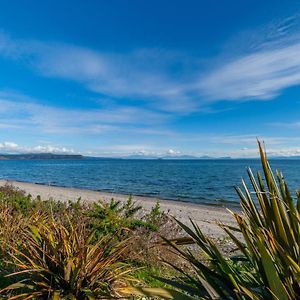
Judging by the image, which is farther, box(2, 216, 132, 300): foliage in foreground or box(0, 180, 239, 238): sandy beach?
box(0, 180, 239, 238): sandy beach

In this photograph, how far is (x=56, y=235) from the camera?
16.2 feet

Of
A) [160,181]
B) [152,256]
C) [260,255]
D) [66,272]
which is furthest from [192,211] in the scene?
[160,181]

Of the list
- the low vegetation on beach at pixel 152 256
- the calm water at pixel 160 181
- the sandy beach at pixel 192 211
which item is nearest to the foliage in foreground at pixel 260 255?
the low vegetation on beach at pixel 152 256

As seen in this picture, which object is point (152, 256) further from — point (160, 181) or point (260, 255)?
point (160, 181)

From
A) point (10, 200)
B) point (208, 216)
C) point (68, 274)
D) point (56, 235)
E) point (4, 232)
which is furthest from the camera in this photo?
point (208, 216)

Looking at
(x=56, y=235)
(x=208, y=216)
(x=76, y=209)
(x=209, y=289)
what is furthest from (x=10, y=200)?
(x=208, y=216)

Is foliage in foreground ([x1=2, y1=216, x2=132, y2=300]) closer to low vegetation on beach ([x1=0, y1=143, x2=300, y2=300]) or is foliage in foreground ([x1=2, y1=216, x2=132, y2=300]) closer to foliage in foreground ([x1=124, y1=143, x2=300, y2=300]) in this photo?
low vegetation on beach ([x1=0, y1=143, x2=300, y2=300])

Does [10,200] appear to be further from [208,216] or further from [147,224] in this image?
[208,216]

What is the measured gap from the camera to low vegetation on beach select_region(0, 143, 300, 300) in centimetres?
207

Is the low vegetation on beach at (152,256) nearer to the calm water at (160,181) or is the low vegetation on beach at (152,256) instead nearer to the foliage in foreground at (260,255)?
the foliage in foreground at (260,255)

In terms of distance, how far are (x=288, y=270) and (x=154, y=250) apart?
15.2 ft

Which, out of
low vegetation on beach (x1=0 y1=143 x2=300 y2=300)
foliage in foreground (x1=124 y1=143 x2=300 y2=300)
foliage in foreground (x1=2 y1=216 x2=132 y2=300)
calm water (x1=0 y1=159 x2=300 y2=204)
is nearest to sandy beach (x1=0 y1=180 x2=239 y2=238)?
calm water (x1=0 y1=159 x2=300 y2=204)

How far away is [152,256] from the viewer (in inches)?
250

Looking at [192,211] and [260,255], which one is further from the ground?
[260,255]
